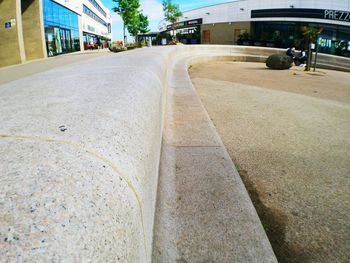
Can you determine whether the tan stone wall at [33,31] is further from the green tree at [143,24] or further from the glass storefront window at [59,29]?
the green tree at [143,24]

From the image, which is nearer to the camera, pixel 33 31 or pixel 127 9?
pixel 33 31

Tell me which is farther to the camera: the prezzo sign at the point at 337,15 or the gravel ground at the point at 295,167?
the prezzo sign at the point at 337,15

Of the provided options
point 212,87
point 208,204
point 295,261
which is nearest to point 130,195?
point 208,204

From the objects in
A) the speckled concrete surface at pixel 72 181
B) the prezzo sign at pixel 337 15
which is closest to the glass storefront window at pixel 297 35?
the prezzo sign at pixel 337 15

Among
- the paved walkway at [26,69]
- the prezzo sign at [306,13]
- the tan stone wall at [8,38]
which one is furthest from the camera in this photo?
→ the prezzo sign at [306,13]

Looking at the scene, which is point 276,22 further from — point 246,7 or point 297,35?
point 246,7

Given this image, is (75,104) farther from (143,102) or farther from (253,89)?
(253,89)

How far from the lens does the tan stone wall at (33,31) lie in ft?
69.4

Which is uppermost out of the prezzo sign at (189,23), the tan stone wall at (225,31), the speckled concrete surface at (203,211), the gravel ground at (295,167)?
the prezzo sign at (189,23)

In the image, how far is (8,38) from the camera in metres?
17.5

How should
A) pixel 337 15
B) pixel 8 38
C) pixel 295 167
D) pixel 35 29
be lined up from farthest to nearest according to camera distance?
pixel 337 15
pixel 35 29
pixel 8 38
pixel 295 167

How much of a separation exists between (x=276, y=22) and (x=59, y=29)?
29587 millimetres

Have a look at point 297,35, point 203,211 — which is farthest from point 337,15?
point 203,211

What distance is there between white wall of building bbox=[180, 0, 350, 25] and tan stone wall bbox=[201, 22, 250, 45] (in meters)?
0.92
